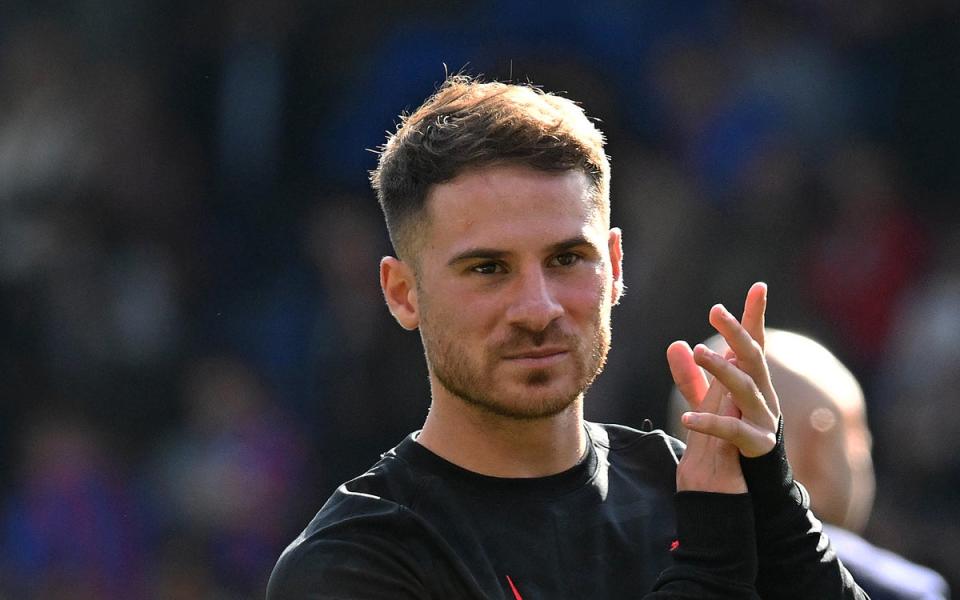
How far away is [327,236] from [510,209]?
5436mm

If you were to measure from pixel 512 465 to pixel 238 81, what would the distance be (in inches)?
247

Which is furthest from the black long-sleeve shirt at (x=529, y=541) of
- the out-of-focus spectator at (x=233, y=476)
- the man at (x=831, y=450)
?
the out-of-focus spectator at (x=233, y=476)

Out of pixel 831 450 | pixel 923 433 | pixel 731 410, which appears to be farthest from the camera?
pixel 923 433

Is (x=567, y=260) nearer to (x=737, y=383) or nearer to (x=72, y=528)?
(x=737, y=383)

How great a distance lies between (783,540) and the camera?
2406mm

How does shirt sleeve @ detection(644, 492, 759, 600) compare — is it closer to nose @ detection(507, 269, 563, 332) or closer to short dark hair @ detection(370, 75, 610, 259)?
nose @ detection(507, 269, 563, 332)

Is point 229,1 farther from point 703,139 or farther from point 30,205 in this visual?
point 703,139

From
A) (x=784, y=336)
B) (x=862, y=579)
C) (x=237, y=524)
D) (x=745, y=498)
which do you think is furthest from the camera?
(x=237, y=524)

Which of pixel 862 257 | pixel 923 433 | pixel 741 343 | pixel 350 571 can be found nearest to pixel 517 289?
pixel 741 343

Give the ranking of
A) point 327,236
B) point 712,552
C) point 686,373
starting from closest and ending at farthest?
point 712,552
point 686,373
point 327,236

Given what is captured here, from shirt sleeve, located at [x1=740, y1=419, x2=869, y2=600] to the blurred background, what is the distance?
463cm

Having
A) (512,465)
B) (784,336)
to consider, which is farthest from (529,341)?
(784,336)

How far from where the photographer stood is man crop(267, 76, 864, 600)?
237 cm

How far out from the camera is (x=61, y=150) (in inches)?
331
